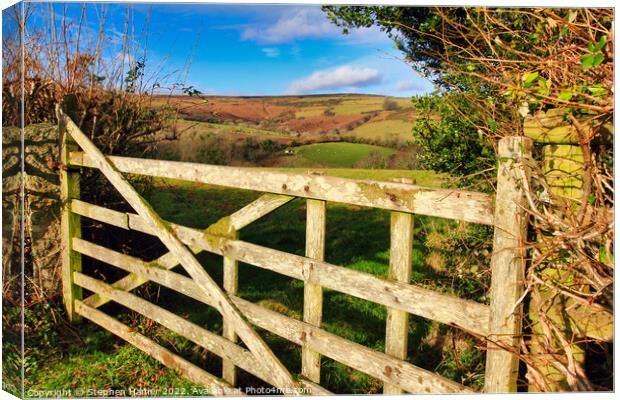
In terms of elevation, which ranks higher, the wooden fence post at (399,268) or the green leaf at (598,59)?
the green leaf at (598,59)

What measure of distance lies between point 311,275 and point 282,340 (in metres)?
1.84

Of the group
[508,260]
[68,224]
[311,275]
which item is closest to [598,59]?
[508,260]

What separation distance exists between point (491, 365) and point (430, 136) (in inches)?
113

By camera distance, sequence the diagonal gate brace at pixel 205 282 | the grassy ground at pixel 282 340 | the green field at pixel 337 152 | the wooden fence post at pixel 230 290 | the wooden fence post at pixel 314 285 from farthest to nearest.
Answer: the green field at pixel 337 152
the grassy ground at pixel 282 340
the wooden fence post at pixel 230 290
the diagonal gate brace at pixel 205 282
the wooden fence post at pixel 314 285

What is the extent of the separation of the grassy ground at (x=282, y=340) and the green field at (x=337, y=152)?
0.37m

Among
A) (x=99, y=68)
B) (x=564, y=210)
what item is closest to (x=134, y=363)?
(x=99, y=68)

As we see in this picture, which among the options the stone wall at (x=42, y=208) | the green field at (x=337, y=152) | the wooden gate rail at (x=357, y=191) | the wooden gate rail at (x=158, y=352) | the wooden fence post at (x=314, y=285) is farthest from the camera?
the green field at (x=337, y=152)

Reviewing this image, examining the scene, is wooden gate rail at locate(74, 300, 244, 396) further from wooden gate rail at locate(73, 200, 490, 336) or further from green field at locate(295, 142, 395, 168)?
green field at locate(295, 142, 395, 168)

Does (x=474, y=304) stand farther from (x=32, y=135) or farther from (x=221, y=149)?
(x=221, y=149)

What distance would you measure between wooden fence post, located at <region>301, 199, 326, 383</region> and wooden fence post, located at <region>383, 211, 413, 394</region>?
50cm

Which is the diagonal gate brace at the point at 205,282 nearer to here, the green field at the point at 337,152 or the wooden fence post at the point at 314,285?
the wooden fence post at the point at 314,285

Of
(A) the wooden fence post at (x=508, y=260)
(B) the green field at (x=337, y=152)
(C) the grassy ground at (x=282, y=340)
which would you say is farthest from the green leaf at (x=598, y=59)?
(B) the green field at (x=337, y=152)

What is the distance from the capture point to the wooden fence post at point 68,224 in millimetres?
5324

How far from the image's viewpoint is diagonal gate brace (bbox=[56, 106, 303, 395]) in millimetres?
3662
